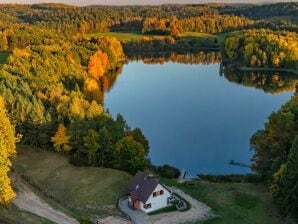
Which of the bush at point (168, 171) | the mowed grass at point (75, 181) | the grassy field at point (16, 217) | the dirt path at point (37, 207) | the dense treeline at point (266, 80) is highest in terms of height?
the grassy field at point (16, 217)

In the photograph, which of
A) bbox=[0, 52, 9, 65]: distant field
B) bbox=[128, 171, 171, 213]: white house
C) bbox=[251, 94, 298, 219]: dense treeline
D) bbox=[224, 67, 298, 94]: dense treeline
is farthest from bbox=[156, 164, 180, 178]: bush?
bbox=[0, 52, 9, 65]: distant field

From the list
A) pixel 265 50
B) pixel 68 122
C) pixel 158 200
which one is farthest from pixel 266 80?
pixel 158 200

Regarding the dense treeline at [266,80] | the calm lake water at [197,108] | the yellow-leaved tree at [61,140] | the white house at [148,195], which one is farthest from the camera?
the dense treeline at [266,80]

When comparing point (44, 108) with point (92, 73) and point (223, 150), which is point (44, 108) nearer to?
point (223, 150)

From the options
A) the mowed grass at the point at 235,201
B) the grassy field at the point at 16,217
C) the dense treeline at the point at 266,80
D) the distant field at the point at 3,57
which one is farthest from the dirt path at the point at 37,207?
the dense treeline at the point at 266,80

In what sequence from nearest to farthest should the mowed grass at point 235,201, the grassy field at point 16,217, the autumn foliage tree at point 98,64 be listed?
the grassy field at point 16,217 < the mowed grass at point 235,201 < the autumn foliage tree at point 98,64

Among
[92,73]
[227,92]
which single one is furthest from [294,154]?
[92,73]

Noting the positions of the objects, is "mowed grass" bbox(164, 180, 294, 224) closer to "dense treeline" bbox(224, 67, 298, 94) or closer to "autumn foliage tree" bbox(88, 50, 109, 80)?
"dense treeline" bbox(224, 67, 298, 94)

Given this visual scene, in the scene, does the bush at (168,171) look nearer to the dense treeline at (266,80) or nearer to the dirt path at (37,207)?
the dirt path at (37,207)
